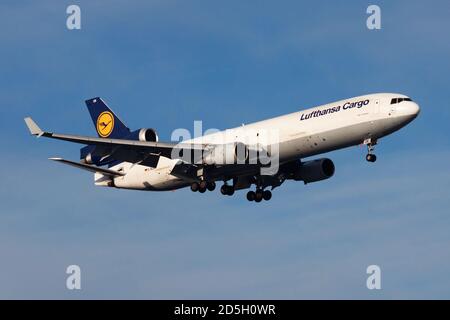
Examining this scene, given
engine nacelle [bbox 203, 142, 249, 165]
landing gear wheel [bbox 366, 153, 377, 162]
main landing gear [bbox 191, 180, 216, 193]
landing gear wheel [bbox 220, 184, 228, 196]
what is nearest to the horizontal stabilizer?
main landing gear [bbox 191, 180, 216, 193]

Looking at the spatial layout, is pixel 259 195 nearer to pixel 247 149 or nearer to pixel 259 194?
pixel 259 194

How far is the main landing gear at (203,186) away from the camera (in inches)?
3039

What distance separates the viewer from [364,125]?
2800 inches

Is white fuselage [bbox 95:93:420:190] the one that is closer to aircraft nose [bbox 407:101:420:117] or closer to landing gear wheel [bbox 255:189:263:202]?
aircraft nose [bbox 407:101:420:117]

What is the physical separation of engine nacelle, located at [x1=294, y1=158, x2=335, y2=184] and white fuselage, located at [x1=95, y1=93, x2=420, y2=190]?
271 inches

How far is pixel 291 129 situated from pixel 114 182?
17.2m

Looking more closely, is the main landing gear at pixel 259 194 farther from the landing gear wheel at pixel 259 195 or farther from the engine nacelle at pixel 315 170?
the engine nacelle at pixel 315 170

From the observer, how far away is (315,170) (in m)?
81.0

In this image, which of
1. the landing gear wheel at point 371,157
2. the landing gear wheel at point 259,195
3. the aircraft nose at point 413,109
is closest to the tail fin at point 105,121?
the landing gear wheel at point 259,195

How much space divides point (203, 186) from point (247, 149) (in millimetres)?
4849

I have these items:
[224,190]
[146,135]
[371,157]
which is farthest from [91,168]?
[371,157]

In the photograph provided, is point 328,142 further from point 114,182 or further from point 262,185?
point 114,182
